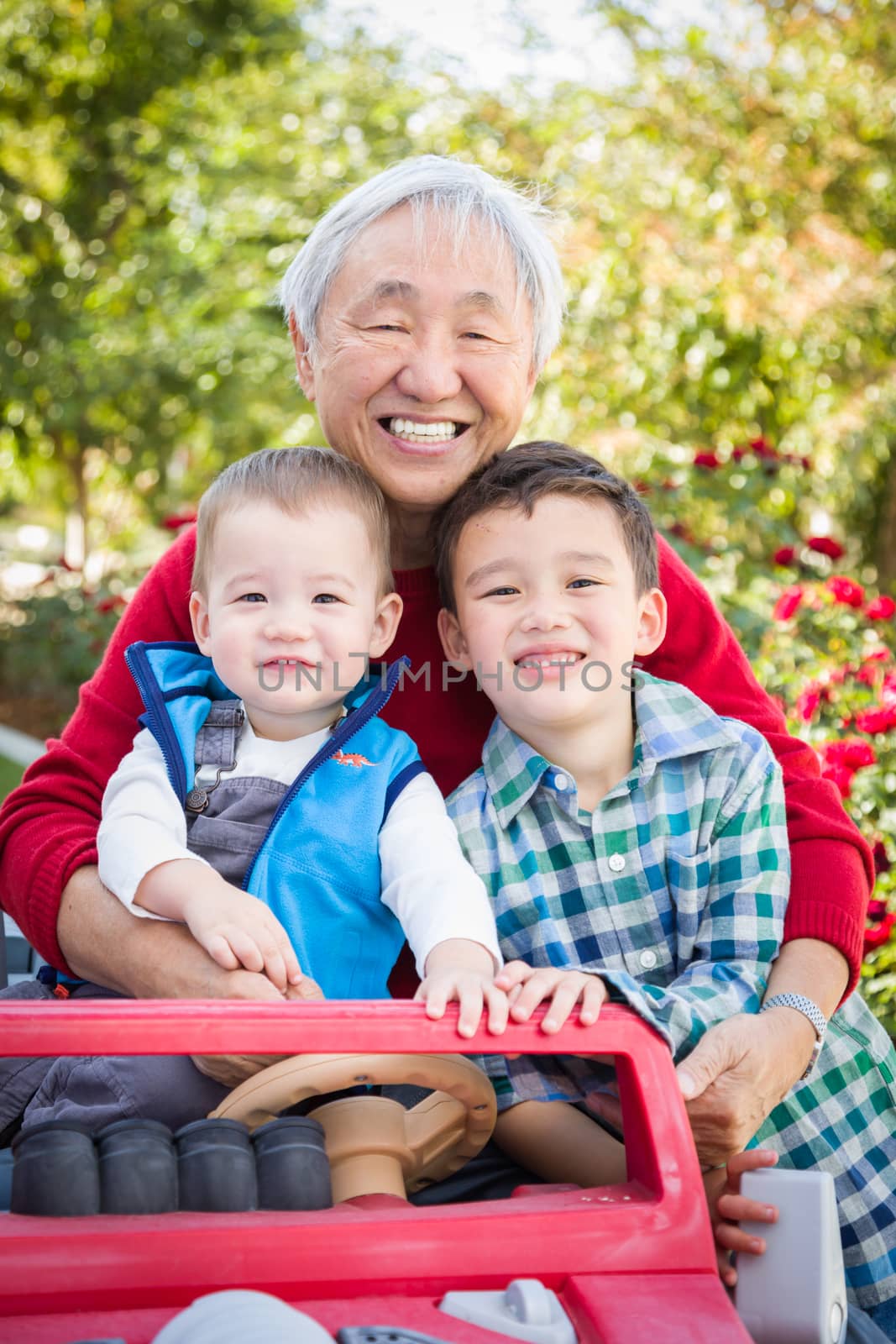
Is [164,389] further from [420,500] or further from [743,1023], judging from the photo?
[743,1023]

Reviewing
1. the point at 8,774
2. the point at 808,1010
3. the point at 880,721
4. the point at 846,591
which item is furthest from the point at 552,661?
the point at 8,774

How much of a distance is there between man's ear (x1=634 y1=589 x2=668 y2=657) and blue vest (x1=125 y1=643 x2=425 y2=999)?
41cm

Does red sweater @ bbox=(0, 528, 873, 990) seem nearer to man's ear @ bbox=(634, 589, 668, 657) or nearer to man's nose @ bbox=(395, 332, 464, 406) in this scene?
man's ear @ bbox=(634, 589, 668, 657)

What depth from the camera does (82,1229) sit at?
1.16m

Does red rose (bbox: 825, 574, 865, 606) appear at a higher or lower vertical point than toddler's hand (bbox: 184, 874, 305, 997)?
higher

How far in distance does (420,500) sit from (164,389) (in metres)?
7.99

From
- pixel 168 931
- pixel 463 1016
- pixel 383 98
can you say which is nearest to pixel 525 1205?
pixel 463 1016

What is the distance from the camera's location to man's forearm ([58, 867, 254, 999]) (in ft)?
5.61

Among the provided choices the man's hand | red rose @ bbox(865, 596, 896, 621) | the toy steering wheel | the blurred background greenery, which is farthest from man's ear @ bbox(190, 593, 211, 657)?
red rose @ bbox(865, 596, 896, 621)

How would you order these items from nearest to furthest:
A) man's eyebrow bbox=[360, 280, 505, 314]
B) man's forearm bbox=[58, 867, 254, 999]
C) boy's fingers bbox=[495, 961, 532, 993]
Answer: boy's fingers bbox=[495, 961, 532, 993], man's forearm bbox=[58, 867, 254, 999], man's eyebrow bbox=[360, 280, 505, 314]

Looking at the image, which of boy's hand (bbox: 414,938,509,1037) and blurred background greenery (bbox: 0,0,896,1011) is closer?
boy's hand (bbox: 414,938,509,1037)

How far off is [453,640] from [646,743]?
362mm

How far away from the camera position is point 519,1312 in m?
1.15

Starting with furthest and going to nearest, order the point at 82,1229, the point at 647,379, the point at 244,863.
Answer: the point at 647,379 < the point at 244,863 < the point at 82,1229
